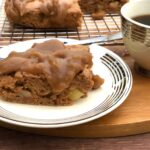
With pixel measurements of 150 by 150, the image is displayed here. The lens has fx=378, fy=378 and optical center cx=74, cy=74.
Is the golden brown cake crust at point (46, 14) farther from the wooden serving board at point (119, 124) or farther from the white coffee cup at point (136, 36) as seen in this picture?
the wooden serving board at point (119, 124)

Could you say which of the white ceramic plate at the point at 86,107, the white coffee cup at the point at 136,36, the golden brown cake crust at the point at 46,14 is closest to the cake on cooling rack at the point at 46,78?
the white ceramic plate at the point at 86,107

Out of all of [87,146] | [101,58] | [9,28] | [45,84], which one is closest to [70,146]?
[87,146]

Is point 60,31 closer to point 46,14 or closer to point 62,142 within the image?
point 46,14

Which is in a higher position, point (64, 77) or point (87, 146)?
point (64, 77)

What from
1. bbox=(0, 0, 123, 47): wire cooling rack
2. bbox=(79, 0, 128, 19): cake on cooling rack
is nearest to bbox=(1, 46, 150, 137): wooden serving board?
bbox=(0, 0, 123, 47): wire cooling rack

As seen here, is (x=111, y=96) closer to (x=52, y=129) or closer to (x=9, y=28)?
(x=52, y=129)

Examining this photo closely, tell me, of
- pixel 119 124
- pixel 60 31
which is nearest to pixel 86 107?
pixel 119 124
